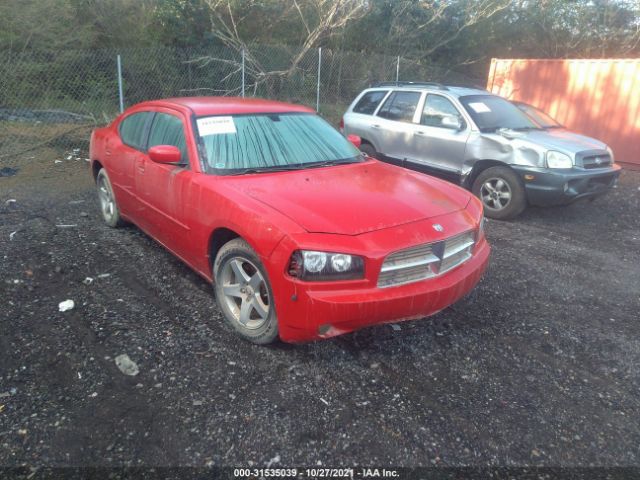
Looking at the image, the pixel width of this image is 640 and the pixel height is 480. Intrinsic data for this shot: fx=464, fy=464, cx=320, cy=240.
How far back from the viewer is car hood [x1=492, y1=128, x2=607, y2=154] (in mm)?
6035

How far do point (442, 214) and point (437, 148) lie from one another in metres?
3.99

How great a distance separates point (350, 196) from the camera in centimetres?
324

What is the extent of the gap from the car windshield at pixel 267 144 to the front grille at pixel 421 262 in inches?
51.8

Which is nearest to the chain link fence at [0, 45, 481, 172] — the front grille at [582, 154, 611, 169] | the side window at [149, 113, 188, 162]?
the side window at [149, 113, 188, 162]

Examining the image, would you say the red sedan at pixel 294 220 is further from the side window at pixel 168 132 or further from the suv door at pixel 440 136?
the suv door at pixel 440 136

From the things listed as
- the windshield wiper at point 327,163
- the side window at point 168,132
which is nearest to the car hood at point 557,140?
the windshield wiper at point 327,163

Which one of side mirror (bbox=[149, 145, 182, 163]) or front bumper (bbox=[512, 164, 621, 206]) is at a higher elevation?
side mirror (bbox=[149, 145, 182, 163])

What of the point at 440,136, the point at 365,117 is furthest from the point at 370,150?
the point at 440,136

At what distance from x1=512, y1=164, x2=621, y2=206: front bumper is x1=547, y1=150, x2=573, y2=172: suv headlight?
82mm

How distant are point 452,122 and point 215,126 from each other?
410cm

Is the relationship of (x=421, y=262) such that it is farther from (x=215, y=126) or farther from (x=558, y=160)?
(x=558, y=160)

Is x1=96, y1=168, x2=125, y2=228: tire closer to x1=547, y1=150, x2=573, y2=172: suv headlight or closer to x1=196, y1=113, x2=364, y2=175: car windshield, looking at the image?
x1=196, y1=113, x2=364, y2=175: car windshield

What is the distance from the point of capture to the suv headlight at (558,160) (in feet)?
19.5

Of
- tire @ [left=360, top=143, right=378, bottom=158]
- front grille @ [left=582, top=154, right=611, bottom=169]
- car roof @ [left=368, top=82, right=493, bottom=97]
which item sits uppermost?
car roof @ [left=368, top=82, right=493, bottom=97]
